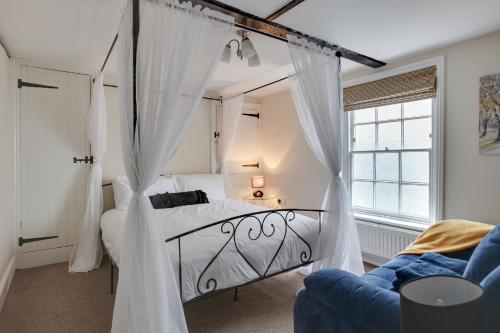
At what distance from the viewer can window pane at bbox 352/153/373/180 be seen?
11.7 ft

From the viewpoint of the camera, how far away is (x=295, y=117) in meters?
4.35

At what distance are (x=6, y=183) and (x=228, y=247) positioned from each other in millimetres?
2511

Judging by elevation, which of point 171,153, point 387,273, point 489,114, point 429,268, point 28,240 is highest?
point 489,114

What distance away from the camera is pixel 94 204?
321 cm

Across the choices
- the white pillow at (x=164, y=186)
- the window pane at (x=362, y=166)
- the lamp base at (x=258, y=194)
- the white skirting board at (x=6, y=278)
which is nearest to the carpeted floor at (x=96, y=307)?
the white skirting board at (x=6, y=278)

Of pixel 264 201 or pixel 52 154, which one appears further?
pixel 264 201

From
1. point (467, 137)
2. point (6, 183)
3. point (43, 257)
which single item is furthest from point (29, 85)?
point (467, 137)

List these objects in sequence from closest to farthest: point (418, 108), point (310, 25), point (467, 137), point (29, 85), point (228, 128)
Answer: point (310, 25)
point (467, 137)
point (418, 108)
point (29, 85)
point (228, 128)

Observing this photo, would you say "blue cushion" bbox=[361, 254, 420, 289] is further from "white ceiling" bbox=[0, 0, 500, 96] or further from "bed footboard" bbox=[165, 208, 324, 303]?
"white ceiling" bbox=[0, 0, 500, 96]

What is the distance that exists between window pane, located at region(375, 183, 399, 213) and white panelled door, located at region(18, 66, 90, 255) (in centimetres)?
365

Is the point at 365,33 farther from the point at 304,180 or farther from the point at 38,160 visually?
the point at 38,160

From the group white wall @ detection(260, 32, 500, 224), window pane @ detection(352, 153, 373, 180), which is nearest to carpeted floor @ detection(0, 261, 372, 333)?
window pane @ detection(352, 153, 373, 180)

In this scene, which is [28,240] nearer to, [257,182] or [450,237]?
[257,182]

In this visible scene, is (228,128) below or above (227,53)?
below
